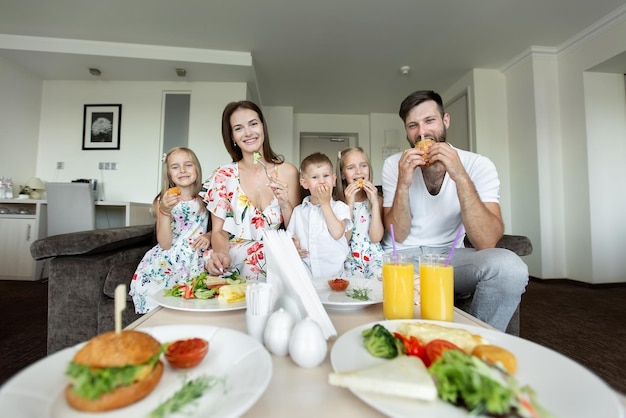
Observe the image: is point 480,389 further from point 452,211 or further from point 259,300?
point 452,211

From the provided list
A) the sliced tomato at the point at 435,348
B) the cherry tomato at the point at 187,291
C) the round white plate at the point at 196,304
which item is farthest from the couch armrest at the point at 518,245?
the cherry tomato at the point at 187,291

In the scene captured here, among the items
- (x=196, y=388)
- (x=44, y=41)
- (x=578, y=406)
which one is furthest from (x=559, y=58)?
(x=44, y=41)

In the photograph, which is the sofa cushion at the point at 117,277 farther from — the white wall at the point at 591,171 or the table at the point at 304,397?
the white wall at the point at 591,171

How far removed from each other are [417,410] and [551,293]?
149 inches

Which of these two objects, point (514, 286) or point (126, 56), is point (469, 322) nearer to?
point (514, 286)

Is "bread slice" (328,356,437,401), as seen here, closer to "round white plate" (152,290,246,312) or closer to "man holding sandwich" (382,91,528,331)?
"round white plate" (152,290,246,312)

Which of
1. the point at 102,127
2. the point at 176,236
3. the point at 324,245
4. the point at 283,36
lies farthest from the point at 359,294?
the point at 102,127

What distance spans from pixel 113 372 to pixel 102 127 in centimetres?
518

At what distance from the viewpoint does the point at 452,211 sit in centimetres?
151

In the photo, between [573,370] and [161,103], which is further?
[161,103]

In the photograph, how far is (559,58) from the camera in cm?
384

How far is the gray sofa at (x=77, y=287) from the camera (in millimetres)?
1376

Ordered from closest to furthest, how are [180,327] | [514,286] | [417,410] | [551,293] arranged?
1. [417,410]
2. [180,327]
3. [514,286]
4. [551,293]

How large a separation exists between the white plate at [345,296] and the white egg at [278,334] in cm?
26
